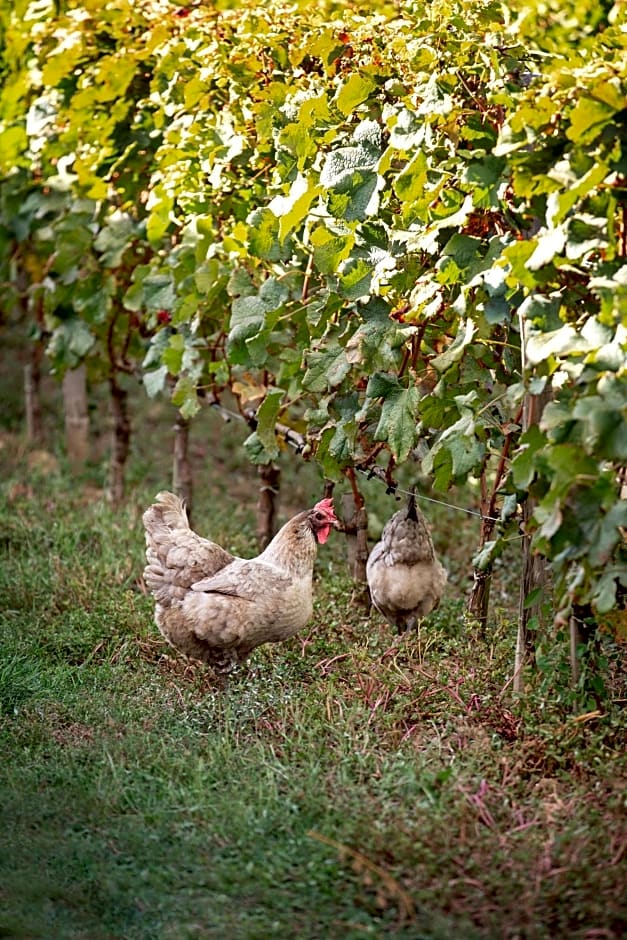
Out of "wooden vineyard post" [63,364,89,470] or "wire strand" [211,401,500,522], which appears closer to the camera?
"wire strand" [211,401,500,522]

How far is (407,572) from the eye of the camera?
14.6 feet

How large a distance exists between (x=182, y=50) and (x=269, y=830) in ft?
10.4

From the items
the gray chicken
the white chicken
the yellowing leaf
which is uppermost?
the yellowing leaf

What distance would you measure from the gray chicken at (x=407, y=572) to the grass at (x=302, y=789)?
0.54 feet

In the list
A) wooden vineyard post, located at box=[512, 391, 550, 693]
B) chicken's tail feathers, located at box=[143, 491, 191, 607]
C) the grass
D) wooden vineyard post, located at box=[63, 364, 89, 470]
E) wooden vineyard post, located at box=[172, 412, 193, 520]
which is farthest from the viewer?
wooden vineyard post, located at box=[63, 364, 89, 470]

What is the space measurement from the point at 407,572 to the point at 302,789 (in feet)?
4.46

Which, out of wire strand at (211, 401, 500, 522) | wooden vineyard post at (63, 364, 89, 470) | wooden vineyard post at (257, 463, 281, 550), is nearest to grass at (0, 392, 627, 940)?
wire strand at (211, 401, 500, 522)

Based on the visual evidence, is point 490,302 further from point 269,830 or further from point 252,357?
point 269,830

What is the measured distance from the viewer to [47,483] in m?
6.88

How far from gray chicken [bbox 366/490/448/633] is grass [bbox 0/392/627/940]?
16 centimetres

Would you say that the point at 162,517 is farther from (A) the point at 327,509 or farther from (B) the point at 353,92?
(B) the point at 353,92

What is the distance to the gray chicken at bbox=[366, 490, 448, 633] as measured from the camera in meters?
4.47

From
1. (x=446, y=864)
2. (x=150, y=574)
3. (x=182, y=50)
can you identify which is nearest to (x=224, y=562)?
(x=150, y=574)

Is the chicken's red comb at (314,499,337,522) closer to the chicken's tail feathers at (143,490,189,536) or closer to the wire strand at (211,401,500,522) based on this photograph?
the wire strand at (211,401,500,522)
